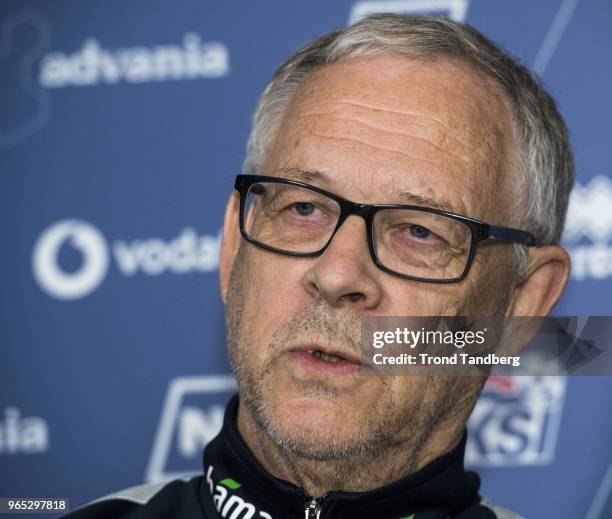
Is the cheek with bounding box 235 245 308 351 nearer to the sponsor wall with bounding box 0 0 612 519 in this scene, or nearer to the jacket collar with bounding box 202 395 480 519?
the jacket collar with bounding box 202 395 480 519

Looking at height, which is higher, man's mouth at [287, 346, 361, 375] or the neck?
man's mouth at [287, 346, 361, 375]

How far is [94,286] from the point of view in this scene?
261 cm

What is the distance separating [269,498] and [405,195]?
2.19 ft

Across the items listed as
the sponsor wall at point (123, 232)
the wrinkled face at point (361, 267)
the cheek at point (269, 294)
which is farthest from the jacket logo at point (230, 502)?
the sponsor wall at point (123, 232)

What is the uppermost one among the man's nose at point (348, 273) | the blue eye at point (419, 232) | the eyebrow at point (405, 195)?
the eyebrow at point (405, 195)

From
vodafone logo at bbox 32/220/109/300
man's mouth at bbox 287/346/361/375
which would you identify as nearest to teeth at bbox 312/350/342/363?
man's mouth at bbox 287/346/361/375

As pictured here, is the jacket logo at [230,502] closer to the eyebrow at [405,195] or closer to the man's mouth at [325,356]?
the man's mouth at [325,356]

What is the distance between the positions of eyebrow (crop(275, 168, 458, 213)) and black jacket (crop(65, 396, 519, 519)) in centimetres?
53

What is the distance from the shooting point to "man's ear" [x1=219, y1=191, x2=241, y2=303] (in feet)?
7.12

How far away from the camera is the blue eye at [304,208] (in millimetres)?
1920

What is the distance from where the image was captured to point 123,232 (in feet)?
8.55

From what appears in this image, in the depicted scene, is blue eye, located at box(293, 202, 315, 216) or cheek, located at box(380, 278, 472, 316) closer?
cheek, located at box(380, 278, 472, 316)

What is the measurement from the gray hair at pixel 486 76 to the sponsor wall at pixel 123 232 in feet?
1.34

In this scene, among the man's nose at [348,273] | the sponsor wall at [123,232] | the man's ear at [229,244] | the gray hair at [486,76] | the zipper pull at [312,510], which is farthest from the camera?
the sponsor wall at [123,232]
